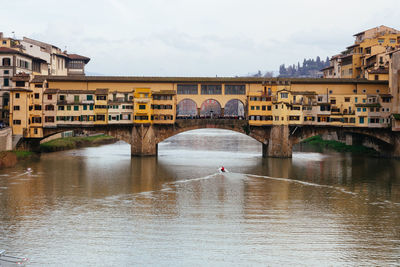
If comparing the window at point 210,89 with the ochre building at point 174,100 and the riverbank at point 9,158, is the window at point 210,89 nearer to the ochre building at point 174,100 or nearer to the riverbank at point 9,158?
the ochre building at point 174,100

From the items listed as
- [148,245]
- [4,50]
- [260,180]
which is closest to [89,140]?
[4,50]

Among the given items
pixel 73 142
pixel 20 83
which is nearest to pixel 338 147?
pixel 73 142

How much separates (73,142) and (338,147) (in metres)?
37.6

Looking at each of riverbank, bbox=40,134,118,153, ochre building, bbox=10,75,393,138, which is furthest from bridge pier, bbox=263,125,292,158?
riverbank, bbox=40,134,118,153

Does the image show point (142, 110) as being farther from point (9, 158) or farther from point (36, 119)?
point (9, 158)

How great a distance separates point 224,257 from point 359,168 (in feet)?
106

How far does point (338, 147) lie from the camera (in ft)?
231

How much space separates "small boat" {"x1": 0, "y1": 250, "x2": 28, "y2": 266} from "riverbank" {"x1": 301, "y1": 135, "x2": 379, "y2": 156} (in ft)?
162

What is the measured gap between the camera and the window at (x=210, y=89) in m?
60.0

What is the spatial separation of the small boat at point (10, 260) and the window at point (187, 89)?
40382mm

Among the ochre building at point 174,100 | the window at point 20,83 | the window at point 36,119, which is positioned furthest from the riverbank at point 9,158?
the window at point 20,83

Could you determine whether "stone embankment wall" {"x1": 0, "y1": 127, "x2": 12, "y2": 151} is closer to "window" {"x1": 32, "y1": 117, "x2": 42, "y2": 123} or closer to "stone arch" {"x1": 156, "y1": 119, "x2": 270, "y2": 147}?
"window" {"x1": 32, "y1": 117, "x2": 42, "y2": 123}

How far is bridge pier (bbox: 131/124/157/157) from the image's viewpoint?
186 feet

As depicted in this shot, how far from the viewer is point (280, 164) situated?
52.2 meters
